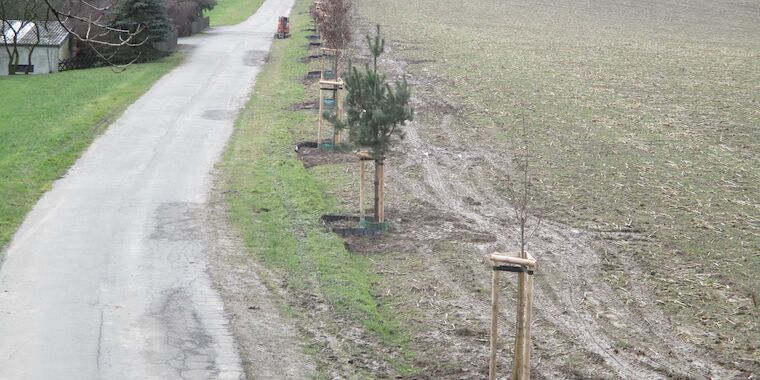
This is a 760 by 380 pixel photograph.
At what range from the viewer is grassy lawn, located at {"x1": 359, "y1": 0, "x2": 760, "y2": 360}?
1522cm

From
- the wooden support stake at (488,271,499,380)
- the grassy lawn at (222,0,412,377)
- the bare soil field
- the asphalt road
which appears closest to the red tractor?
the bare soil field

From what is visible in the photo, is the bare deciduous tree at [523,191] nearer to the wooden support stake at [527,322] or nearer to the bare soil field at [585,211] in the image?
the bare soil field at [585,211]

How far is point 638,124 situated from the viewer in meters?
26.4

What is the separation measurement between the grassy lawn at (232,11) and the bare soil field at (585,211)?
962 inches

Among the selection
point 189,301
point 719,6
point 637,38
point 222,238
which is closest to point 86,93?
point 222,238

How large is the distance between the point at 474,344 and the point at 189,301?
3795mm

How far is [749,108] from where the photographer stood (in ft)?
95.2

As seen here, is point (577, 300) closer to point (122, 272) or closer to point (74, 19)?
point (122, 272)

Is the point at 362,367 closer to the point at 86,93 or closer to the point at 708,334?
the point at 708,334

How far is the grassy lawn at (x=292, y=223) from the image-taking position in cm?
1262

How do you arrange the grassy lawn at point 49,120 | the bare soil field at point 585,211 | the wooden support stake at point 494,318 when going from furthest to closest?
the grassy lawn at point 49,120
the bare soil field at point 585,211
the wooden support stake at point 494,318

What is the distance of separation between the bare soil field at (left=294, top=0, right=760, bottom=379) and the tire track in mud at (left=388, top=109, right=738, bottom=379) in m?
0.03

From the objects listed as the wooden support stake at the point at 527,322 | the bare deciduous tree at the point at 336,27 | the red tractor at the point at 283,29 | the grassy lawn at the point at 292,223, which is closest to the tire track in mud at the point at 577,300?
the grassy lawn at the point at 292,223

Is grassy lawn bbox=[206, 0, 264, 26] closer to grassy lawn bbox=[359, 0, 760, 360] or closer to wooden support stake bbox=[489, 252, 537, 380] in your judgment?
grassy lawn bbox=[359, 0, 760, 360]
